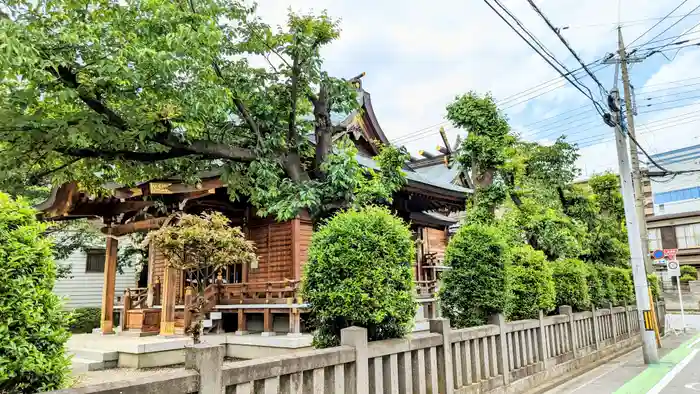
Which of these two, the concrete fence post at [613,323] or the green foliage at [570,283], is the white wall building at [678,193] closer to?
the concrete fence post at [613,323]

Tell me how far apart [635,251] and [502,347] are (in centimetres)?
484

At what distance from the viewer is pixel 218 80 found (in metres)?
5.87

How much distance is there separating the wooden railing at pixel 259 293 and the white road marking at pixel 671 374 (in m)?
6.40

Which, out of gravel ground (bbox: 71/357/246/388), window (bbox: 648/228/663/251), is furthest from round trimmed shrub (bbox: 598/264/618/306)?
window (bbox: 648/228/663/251)

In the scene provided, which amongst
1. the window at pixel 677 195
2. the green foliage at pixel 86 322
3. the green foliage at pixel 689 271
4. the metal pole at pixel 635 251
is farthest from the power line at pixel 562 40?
the window at pixel 677 195

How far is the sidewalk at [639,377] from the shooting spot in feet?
24.0

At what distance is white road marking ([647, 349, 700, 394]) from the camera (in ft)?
24.0

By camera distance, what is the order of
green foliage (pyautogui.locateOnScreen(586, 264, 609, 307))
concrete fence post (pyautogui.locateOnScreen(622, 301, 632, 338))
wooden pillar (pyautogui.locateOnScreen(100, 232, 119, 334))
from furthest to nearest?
concrete fence post (pyautogui.locateOnScreen(622, 301, 632, 338))
wooden pillar (pyautogui.locateOnScreen(100, 232, 119, 334))
green foliage (pyautogui.locateOnScreen(586, 264, 609, 307))

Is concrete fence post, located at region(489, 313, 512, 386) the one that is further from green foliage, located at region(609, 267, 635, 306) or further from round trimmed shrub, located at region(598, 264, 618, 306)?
green foliage, located at region(609, 267, 635, 306)

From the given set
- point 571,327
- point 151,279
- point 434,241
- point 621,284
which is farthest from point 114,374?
point 621,284

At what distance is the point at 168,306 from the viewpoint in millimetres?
10477

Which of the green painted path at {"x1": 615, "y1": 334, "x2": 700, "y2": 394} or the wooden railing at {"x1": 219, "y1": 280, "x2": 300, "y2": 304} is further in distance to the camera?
the wooden railing at {"x1": 219, "y1": 280, "x2": 300, "y2": 304}

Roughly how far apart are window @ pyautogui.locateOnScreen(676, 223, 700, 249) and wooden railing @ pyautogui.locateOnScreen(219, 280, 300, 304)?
Answer: 41.6m

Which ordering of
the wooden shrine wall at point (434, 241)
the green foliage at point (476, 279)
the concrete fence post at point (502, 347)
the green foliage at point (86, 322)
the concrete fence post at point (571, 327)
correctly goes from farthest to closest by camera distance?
the green foliage at point (86, 322) → the wooden shrine wall at point (434, 241) → the concrete fence post at point (571, 327) → the green foliage at point (476, 279) → the concrete fence post at point (502, 347)
